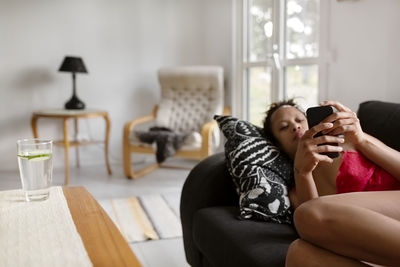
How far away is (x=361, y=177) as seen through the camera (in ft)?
4.28

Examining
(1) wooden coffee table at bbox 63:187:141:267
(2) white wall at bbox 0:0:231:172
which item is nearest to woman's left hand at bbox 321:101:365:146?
(1) wooden coffee table at bbox 63:187:141:267

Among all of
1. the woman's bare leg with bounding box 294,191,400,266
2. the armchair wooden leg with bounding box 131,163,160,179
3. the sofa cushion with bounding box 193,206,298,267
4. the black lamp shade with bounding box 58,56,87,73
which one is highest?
the black lamp shade with bounding box 58,56,87,73

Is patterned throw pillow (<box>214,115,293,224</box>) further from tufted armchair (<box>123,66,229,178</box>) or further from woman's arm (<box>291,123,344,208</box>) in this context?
tufted armchair (<box>123,66,229,178</box>)

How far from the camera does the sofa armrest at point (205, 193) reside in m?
1.66

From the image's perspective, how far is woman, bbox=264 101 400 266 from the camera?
96cm

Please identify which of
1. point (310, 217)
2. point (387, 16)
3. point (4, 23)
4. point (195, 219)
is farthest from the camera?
point (4, 23)

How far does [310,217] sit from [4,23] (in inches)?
156

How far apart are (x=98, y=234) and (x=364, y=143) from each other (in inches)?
32.6

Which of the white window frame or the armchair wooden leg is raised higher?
the white window frame

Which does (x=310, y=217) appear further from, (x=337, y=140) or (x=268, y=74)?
(x=268, y=74)

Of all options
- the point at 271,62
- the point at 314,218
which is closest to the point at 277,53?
the point at 271,62

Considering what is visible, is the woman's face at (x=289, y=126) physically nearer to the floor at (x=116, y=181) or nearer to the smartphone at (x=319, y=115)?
the smartphone at (x=319, y=115)

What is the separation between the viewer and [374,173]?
1327 mm

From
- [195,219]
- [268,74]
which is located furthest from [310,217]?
[268,74]
